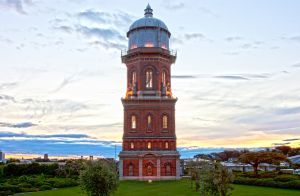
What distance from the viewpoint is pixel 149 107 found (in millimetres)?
68062

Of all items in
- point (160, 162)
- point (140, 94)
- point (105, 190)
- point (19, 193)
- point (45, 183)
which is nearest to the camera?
point (105, 190)

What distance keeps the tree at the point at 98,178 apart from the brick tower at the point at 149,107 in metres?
38.9

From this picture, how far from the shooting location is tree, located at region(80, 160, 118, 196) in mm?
25250

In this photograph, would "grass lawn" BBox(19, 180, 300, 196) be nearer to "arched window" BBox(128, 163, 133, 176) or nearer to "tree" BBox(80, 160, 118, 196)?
"tree" BBox(80, 160, 118, 196)

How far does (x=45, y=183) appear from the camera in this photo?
5025 cm

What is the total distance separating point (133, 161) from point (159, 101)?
38.0ft

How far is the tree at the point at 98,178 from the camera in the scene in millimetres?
25250

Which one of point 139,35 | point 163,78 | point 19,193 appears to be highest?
point 139,35

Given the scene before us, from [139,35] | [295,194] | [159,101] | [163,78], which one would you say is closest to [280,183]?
[295,194]

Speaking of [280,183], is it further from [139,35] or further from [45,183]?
[139,35]

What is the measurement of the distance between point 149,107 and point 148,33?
47.9 ft

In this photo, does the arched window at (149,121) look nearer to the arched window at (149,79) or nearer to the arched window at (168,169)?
the arched window at (149,79)

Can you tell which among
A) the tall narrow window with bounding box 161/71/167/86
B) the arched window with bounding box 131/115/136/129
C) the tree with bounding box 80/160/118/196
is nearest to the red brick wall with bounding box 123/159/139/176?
the arched window with bounding box 131/115/136/129

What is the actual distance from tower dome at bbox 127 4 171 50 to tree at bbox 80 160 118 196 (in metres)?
48.3
